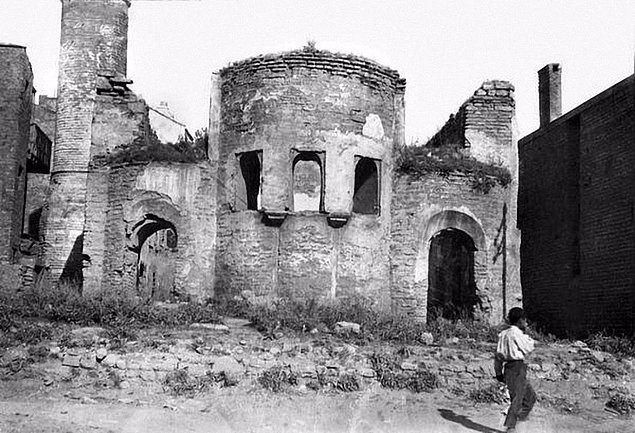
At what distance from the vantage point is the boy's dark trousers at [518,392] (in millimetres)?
10180

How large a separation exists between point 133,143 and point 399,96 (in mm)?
6613

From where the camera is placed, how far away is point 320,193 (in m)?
18.9

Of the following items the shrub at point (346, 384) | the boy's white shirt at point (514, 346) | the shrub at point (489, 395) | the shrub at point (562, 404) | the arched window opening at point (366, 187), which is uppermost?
the arched window opening at point (366, 187)

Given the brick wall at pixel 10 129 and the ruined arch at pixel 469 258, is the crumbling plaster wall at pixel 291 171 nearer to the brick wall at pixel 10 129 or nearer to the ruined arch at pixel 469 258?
the ruined arch at pixel 469 258

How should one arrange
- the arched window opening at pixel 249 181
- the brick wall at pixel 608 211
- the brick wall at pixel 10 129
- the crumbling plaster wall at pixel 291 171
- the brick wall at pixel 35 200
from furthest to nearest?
1. the brick wall at pixel 35 200
2. the brick wall at pixel 10 129
3. the arched window opening at pixel 249 181
4. the crumbling plaster wall at pixel 291 171
5. the brick wall at pixel 608 211

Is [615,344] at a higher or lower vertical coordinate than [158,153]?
lower

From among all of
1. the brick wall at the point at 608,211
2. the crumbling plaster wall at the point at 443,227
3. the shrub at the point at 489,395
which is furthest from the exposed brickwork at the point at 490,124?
the shrub at the point at 489,395

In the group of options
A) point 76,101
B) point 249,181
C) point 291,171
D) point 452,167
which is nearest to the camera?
point 291,171

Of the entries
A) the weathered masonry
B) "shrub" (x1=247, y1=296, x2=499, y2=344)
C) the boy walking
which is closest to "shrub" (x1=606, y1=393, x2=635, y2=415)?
the weathered masonry

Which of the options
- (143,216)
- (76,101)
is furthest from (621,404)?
(76,101)

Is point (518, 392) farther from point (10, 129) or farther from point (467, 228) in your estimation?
point (10, 129)

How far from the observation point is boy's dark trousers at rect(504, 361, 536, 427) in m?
10.2

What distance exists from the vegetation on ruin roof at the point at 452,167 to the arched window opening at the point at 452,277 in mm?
1344

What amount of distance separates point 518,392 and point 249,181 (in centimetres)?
1052
